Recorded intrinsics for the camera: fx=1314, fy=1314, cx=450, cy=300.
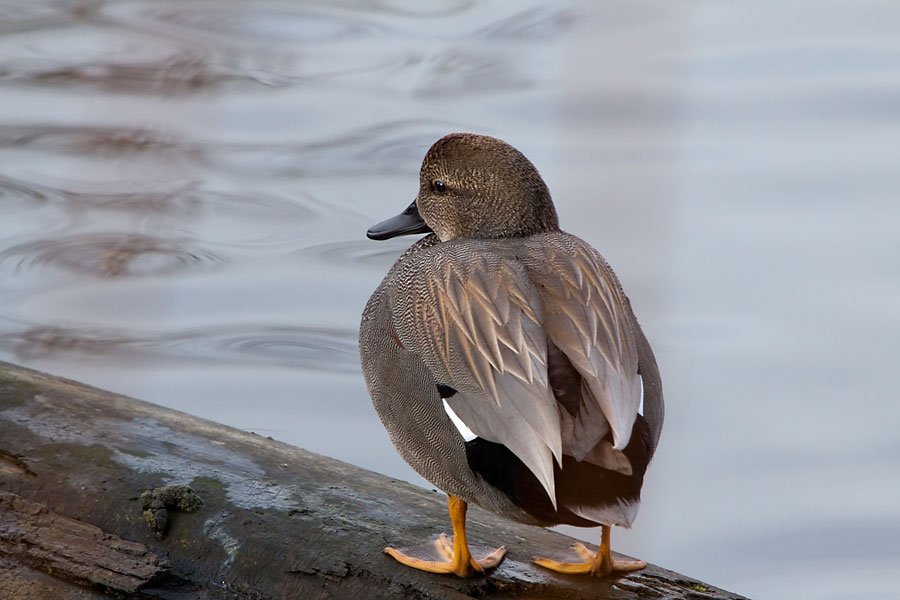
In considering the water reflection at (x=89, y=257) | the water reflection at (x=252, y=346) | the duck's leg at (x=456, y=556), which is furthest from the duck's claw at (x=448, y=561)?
the water reflection at (x=89, y=257)

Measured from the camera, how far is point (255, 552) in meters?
2.44

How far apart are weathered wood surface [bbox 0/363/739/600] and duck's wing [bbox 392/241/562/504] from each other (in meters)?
0.33

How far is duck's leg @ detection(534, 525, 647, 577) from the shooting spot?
2.61 m

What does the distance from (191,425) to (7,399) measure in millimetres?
395

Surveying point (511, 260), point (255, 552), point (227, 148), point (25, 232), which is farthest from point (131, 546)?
point (227, 148)

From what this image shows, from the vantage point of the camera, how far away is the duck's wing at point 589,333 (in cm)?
228

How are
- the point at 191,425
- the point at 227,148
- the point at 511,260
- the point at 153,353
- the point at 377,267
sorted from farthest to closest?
the point at 227,148, the point at 377,267, the point at 153,353, the point at 191,425, the point at 511,260

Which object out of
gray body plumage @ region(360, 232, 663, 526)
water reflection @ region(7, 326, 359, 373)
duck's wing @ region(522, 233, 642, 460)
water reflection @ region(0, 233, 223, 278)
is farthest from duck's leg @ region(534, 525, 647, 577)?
water reflection @ region(0, 233, 223, 278)

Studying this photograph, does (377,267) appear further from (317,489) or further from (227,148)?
(317,489)

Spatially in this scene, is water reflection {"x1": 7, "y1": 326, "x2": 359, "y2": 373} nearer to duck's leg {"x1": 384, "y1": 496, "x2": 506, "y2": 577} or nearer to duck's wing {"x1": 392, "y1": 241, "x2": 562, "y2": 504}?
duck's wing {"x1": 392, "y1": 241, "x2": 562, "y2": 504}

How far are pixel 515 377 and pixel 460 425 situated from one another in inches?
6.1

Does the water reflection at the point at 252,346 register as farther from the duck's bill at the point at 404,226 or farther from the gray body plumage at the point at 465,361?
the gray body plumage at the point at 465,361

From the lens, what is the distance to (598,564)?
8.63ft

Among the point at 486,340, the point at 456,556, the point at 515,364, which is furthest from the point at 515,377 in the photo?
the point at 456,556
